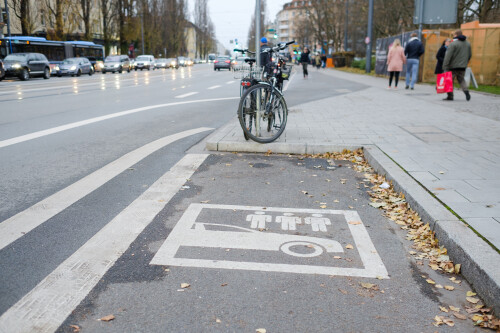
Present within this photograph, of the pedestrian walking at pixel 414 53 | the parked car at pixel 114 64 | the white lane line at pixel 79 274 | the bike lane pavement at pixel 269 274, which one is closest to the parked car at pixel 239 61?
the bike lane pavement at pixel 269 274

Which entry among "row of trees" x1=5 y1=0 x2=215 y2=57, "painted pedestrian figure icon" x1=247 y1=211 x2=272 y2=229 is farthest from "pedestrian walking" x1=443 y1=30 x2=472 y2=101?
"row of trees" x1=5 y1=0 x2=215 y2=57

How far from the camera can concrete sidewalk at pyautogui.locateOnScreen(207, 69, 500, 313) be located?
3262 millimetres

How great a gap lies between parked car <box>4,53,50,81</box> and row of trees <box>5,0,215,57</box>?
45.0ft

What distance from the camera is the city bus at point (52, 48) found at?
34.9 metres

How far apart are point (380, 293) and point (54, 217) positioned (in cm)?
277

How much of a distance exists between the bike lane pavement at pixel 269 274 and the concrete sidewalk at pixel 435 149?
29 cm

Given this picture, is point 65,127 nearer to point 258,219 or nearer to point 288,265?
point 258,219

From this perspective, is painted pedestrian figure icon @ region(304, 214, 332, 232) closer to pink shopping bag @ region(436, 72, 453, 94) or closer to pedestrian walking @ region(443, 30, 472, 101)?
pedestrian walking @ region(443, 30, 472, 101)

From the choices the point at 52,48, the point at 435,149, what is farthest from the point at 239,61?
the point at 52,48

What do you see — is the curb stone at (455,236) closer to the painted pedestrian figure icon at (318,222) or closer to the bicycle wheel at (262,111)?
the painted pedestrian figure icon at (318,222)

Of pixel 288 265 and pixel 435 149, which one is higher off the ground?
pixel 435 149

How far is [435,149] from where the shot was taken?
6.54 meters

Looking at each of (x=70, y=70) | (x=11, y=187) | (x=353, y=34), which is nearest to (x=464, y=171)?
(x=11, y=187)

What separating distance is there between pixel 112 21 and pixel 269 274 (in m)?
62.5
